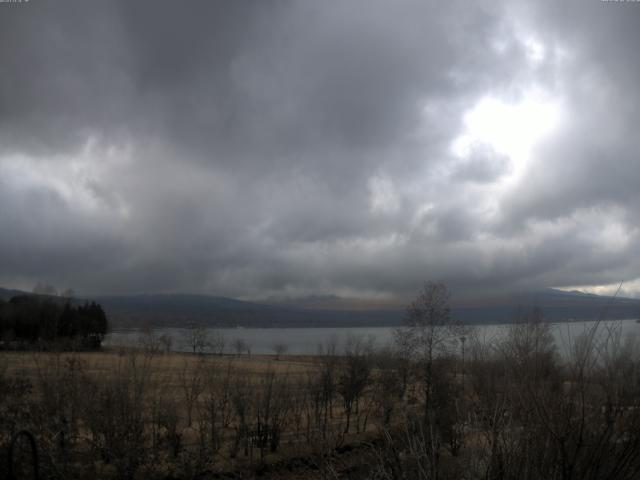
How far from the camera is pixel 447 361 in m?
34.1

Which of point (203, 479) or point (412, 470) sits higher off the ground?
point (412, 470)

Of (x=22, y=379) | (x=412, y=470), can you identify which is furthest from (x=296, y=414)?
(x=412, y=470)

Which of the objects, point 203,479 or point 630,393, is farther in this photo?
point 203,479

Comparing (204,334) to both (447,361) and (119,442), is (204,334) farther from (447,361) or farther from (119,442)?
(119,442)

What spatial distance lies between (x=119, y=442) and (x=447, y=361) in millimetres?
23139

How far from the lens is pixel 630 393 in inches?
255

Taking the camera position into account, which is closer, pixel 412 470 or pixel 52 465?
pixel 412 470

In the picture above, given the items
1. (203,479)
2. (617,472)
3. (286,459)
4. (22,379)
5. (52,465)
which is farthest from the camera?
(286,459)

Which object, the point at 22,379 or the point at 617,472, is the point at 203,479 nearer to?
the point at 22,379

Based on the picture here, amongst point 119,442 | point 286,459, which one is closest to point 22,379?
point 119,442

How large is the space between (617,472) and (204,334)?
133 metres

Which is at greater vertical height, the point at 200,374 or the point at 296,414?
the point at 200,374

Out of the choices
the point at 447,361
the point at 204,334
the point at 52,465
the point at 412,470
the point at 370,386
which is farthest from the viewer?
the point at 204,334

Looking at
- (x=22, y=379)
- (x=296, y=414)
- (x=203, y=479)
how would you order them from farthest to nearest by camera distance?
(x=296, y=414), (x=203, y=479), (x=22, y=379)
